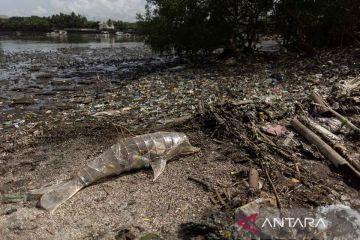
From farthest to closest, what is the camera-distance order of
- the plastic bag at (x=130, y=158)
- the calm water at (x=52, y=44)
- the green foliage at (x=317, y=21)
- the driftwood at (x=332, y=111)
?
the calm water at (x=52, y=44), the green foliage at (x=317, y=21), the driftwood at (x=332, y=111), the plastic bag at (x=130, y=158)

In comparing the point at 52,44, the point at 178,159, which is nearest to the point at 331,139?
the point at 178,159

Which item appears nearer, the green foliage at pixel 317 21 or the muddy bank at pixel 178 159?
the muddy bank at pixel 178 159

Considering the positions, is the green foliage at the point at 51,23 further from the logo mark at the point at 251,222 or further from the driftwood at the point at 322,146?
the logo mark at the point at 251,222

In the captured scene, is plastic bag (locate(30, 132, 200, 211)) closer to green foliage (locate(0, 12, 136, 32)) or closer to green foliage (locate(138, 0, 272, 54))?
green foliage (locate(138, 0, 272, 54))

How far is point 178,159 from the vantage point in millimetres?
4867

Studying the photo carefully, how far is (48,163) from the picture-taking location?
5199mm

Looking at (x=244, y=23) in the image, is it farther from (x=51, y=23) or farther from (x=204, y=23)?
(x=51, y=23)

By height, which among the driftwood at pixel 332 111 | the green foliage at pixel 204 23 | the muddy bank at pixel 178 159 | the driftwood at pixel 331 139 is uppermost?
the green foliage at pixel 204 23

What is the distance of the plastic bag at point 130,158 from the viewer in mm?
4219

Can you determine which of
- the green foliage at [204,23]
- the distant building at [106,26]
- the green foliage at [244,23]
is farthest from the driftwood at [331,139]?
the distant building at [106,26]

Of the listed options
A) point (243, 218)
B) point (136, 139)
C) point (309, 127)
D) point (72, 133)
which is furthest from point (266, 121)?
point (72, 133)

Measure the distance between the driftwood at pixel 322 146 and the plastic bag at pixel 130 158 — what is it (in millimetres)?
1651

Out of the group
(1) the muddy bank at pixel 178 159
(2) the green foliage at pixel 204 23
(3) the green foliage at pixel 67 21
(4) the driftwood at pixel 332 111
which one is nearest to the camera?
(1) the muddy bank at pixel 178 159

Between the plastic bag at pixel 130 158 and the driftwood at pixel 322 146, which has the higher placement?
the driftwood at pixel 322 146
